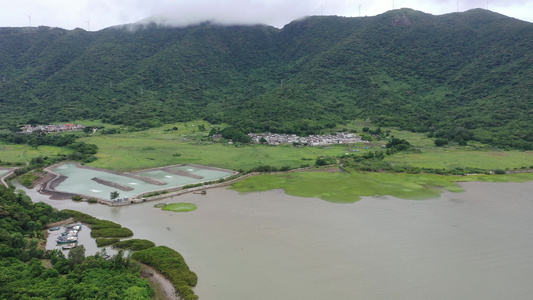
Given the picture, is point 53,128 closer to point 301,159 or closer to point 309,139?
point 309,139

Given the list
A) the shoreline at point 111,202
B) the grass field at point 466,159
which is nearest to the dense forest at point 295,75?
the grass field at point 466,159

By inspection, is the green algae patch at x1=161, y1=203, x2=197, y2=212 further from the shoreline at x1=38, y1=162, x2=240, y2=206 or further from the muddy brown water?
the shoreline at x1=38, y1=162, x2=240, y2=206

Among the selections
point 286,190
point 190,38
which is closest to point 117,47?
point 190,38

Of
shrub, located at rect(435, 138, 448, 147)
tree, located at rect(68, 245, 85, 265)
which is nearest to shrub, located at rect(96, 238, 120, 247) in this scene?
tree, located at rect(68, 245, 85, 265)

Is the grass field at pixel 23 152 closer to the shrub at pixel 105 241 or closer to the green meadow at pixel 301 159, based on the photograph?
the green meadow at pixel 301 159

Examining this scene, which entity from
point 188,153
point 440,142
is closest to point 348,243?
point 188,153

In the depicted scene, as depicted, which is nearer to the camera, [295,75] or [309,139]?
[309,139]
